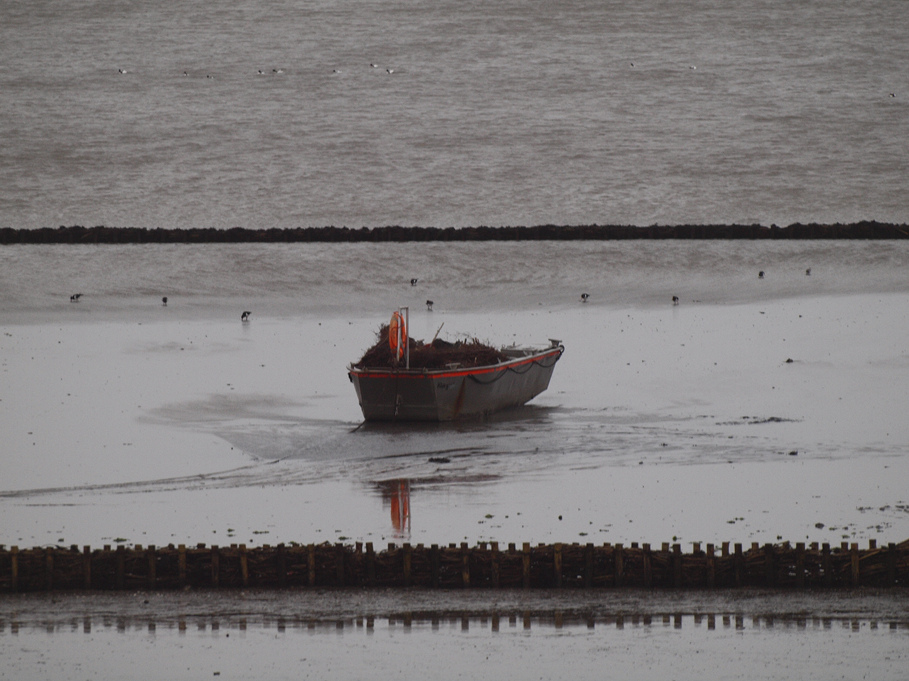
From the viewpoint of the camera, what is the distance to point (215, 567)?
1296 centimetres

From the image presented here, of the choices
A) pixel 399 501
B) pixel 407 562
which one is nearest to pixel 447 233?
pixel 399 501

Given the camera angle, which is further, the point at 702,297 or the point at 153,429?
the point at 702,297

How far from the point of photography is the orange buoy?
22.9 meters

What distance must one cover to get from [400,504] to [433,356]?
22.8ft

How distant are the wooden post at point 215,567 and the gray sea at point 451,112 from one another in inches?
1674

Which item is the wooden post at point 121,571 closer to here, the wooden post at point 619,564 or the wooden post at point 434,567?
→ the wooden post at point 434,567

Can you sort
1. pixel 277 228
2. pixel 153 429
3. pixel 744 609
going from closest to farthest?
pixel 744 609, pixel 153 429, pixel 277 228

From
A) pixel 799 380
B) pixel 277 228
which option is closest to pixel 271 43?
pixel 277 228

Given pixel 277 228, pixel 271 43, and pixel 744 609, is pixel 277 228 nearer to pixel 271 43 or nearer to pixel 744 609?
pixel 271 43

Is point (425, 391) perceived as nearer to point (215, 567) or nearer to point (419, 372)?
point (419, 372)

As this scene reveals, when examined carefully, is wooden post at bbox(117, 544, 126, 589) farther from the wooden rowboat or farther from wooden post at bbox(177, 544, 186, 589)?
the wooden rowboat

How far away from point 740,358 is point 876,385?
4.54m

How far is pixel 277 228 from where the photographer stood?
171ft

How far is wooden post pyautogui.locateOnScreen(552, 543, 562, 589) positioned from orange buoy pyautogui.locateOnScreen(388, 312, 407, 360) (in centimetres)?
1020
